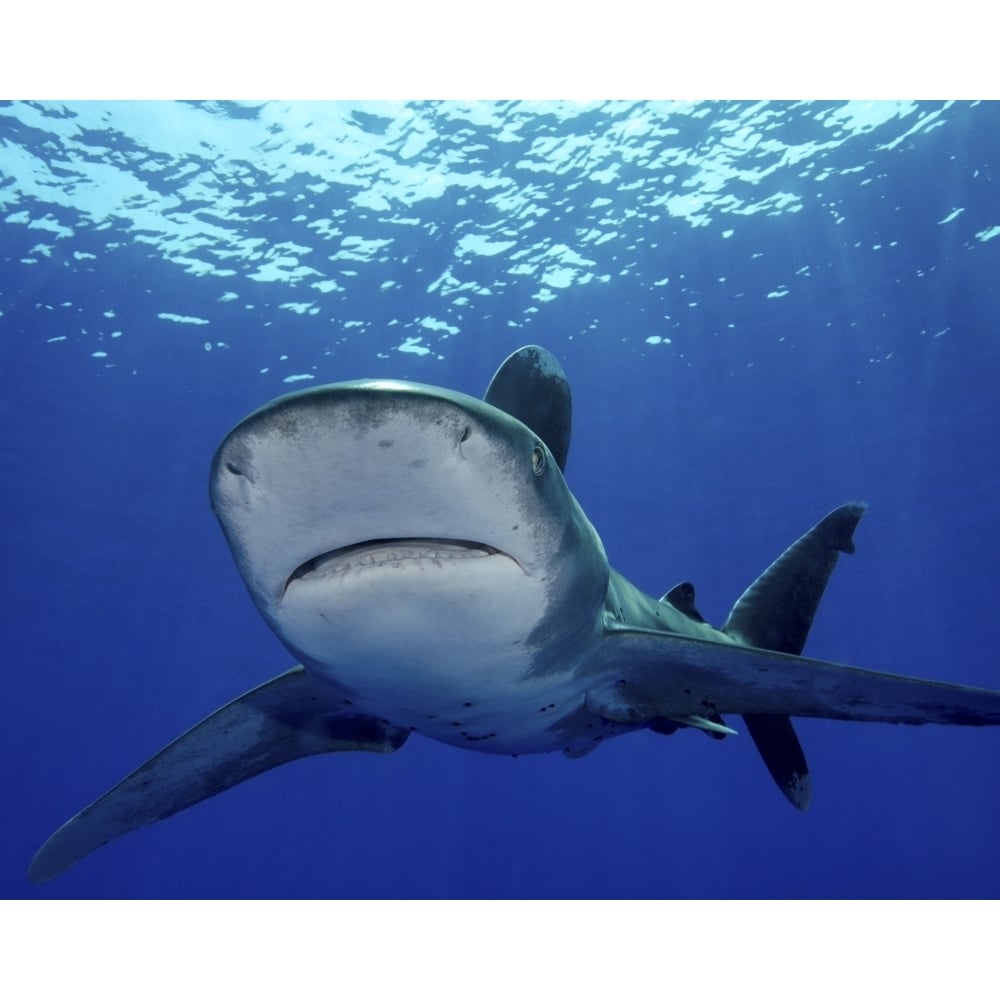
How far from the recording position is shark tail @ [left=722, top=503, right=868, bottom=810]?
571 centimetres

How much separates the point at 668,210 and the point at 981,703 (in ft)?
54.2

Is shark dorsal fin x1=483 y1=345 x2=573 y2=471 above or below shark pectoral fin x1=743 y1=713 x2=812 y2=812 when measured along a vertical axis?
above

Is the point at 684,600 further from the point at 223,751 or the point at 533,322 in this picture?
the point at 533,322

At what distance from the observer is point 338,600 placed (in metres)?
2.51

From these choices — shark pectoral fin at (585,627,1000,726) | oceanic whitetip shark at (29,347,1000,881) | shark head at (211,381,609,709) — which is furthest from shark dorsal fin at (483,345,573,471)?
shark head at (211,381,609,709)

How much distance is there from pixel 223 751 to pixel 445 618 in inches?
98.8

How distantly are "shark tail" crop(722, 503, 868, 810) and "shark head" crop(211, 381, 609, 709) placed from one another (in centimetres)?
316

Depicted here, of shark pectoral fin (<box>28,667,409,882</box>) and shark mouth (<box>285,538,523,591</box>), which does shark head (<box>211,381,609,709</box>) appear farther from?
shark pectoral fin (<box>28,667,409,882</box>)

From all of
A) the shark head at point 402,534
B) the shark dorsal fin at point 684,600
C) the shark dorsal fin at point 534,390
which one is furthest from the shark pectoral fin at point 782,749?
the shark head at point 402,534

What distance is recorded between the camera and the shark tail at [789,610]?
5.71 metres

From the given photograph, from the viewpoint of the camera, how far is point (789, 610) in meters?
5.93

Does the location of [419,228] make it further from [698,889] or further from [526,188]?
[698,889]

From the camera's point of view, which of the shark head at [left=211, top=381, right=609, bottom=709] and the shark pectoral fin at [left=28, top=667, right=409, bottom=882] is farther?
the shark pectoral fin at [left=28, top=667, right=409, bottom=882]

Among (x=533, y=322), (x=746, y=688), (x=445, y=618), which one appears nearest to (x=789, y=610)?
(x=746, y=688)
